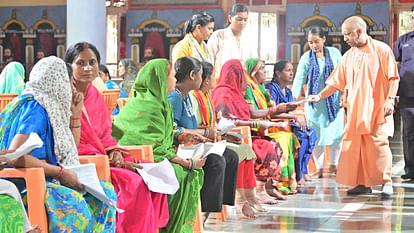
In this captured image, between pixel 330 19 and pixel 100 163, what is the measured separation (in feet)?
30.6

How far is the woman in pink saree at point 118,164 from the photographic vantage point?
366cm

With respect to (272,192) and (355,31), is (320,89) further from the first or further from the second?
(272,192)

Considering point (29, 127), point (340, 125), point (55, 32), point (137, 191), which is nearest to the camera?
point (29, 127)

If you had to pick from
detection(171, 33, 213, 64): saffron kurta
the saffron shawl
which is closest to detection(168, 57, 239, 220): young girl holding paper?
the saffron shawl

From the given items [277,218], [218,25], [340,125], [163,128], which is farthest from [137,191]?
[218,25]

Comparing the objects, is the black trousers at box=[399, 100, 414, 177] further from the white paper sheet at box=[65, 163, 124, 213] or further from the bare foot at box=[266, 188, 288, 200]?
the white paper sheet at box=[65, 163, 124, 213]

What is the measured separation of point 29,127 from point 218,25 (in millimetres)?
9534

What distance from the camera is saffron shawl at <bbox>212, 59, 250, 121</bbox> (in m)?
5.78

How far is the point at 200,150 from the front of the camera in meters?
4.38

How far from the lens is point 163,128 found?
4234mm

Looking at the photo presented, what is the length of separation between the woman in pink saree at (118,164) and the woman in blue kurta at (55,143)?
0.93ft

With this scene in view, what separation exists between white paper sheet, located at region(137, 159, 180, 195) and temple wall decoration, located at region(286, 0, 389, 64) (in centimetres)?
869

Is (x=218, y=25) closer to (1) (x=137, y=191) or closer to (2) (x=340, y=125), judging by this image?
(2) (x=340, y=125)

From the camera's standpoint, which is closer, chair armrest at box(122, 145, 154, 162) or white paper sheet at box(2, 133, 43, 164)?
white paper sheet at box(2, 133, 43, 164)
